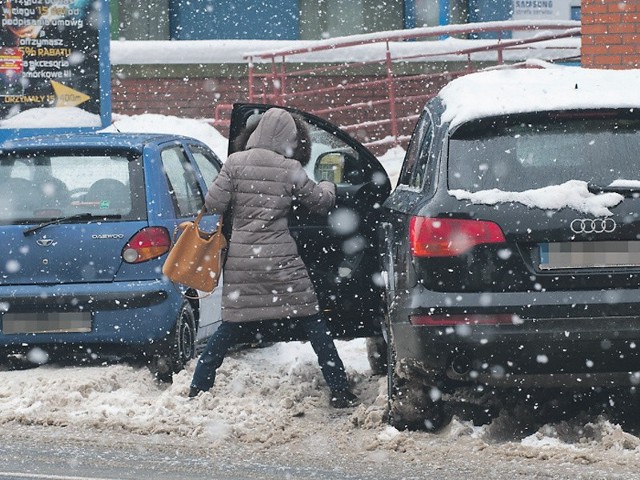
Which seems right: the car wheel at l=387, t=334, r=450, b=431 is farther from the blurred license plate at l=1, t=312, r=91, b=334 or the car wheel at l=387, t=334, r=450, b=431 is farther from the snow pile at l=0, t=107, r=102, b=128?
the snow pile at l=0, t=107, r=102, b=128

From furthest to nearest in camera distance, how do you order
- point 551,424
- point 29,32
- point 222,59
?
point 222,59 → point 29,32 → point 551,424

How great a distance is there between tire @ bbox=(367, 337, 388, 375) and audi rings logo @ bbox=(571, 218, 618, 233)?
9.15 feet

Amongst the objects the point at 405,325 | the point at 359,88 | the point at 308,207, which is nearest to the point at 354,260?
the point at 308,207

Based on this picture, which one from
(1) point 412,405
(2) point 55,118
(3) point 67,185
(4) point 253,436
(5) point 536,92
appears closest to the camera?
(5) point 536,92

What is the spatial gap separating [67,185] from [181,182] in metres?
0.75

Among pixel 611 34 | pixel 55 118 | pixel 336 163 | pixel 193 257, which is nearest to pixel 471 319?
pixel 193 257

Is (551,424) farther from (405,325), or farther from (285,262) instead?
(285,262)

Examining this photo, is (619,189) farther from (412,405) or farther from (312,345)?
(312,345)

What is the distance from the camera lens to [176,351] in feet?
26.8

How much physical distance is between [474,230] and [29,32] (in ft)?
32.1

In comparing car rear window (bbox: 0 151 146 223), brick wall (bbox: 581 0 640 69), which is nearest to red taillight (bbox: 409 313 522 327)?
car rear window (bbox: 0 151 146 223)

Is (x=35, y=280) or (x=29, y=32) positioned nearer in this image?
(x=35, y=280)

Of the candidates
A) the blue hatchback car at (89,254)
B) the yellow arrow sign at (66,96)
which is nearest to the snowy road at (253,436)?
the blue hatchback car at (89,254)

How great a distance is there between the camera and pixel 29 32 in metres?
14.9
